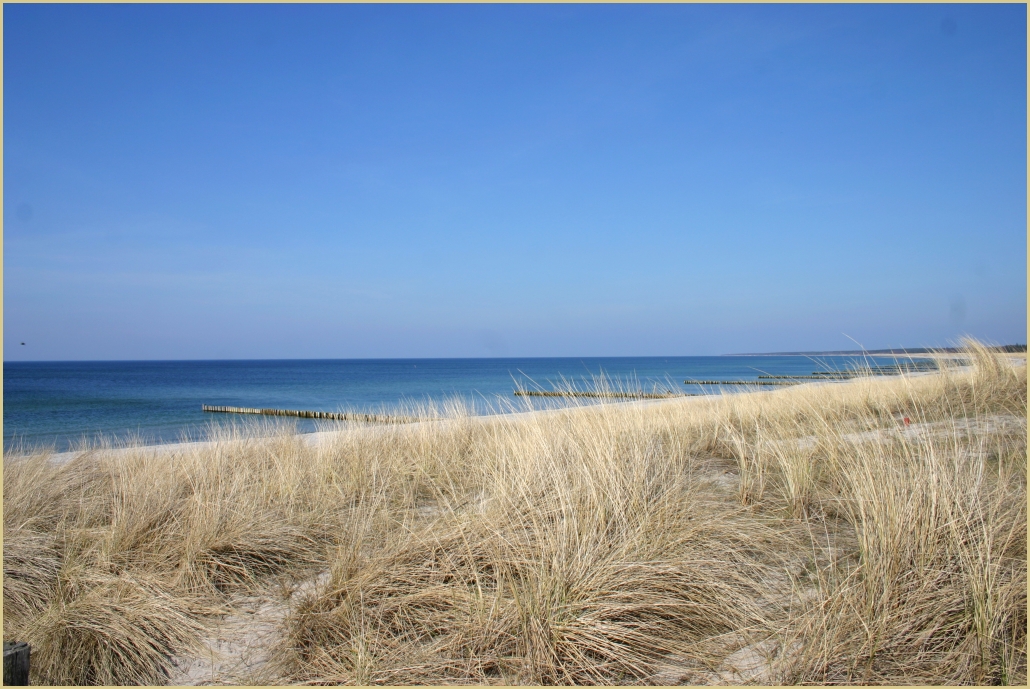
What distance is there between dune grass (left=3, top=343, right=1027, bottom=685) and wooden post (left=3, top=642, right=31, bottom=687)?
3.01 ft

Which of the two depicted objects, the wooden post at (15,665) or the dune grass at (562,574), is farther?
the dune grass at (562,574)

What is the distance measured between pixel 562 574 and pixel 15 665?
1.95m

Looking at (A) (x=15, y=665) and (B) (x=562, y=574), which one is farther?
(B) (x=562, y=574)

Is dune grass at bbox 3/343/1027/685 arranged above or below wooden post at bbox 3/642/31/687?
below

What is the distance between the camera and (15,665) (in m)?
1.97

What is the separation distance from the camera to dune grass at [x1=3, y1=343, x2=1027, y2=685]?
2.63m

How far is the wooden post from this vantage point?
1950 mm

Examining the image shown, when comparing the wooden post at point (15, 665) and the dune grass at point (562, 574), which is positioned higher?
the wooden post at point (15, 665)

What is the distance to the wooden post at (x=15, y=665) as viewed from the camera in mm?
1950

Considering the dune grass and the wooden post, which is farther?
the dune grass

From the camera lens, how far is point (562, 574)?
9.51 ft

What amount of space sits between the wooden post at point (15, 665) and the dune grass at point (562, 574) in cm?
92

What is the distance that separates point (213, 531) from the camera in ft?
12.5

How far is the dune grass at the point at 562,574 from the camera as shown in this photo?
263 centimetres
